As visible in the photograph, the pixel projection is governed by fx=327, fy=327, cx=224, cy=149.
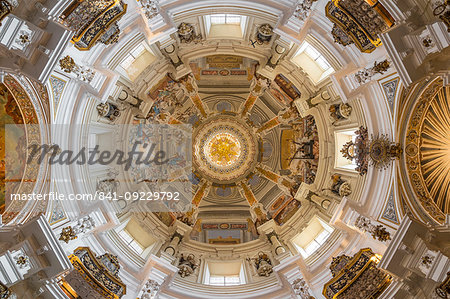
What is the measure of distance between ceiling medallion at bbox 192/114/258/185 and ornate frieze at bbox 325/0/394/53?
10220 millimetres

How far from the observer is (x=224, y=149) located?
2116 centimetres

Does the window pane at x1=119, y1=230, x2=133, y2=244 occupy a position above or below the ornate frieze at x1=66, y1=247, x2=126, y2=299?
above

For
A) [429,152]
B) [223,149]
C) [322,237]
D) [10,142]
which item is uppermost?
[223,149]

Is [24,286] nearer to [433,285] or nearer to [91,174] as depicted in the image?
[91,174]

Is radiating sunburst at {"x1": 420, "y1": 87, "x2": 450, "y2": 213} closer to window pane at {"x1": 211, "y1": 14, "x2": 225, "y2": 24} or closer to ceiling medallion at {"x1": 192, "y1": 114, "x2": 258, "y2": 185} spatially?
window pane at {"x1": 211, "y1": 14, "x2": 225, "y2": 24}

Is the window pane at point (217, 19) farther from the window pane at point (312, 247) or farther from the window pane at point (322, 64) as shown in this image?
the window pane at point (312, 247)

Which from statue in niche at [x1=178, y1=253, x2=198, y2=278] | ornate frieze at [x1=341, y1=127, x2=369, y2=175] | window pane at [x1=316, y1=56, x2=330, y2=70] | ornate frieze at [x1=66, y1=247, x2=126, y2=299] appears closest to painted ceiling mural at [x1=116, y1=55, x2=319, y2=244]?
window pane at [x1=316, y1=56, x2=330, y2=70]

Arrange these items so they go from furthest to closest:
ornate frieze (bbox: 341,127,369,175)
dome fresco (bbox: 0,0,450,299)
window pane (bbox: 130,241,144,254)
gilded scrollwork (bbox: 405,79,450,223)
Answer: window pane (bbox: 130,241,144,254) → ornate frieze (bbox: 341,127,369,175) → gilded scrollwork (bbox: 405,79,450,223) → dome fresco (bbox: 0,0,450,299)

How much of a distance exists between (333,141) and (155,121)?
31.5ft

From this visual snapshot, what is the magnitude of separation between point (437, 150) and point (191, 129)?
13478mm

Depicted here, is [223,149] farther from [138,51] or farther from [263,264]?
[138,51]

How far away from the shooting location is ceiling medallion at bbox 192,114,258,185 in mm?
20672

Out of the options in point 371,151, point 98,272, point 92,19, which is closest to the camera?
point 92,19

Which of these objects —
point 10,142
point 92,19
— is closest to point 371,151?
point 92,19
